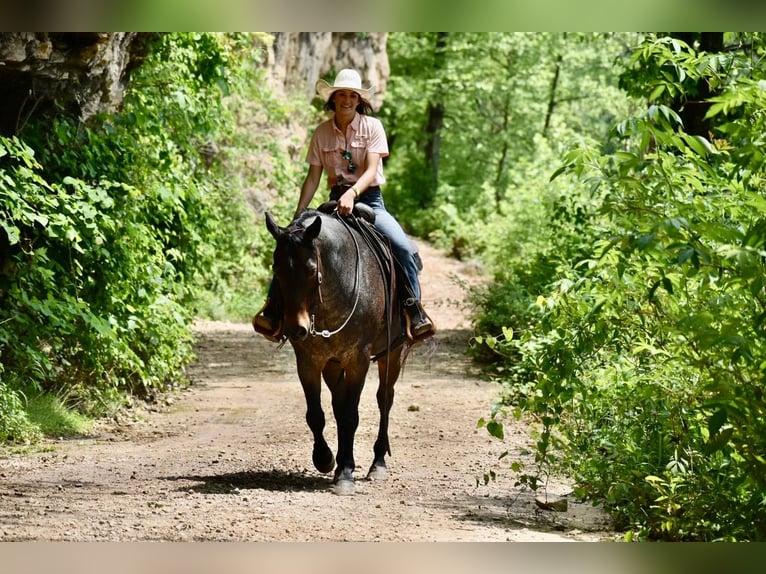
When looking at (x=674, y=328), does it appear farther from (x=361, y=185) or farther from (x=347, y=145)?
(x=347, y=145)

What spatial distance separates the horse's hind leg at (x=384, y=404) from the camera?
8.54m

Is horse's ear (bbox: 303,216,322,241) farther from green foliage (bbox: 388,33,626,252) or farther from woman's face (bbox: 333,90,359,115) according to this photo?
green foliage (bbox: 388,33,626,252)

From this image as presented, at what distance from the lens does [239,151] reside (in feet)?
57.2

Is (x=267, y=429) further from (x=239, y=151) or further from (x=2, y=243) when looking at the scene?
(x=239, y=151)

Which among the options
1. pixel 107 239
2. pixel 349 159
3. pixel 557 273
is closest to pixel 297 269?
pixel 349 159

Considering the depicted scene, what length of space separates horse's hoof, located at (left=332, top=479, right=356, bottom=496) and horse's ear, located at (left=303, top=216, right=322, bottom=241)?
1796mm

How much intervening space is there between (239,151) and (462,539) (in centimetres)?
1211

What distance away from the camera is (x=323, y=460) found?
808 centimetres

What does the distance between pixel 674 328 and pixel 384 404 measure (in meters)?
3.45

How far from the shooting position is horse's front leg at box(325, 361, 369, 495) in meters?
7.97

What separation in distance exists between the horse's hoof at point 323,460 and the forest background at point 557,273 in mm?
1271

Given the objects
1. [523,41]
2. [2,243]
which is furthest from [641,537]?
[523,41]

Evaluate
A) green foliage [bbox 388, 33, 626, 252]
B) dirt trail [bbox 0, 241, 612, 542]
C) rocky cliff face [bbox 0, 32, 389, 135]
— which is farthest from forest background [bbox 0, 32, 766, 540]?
green foliage [bbox 388, 33, 626, 252]

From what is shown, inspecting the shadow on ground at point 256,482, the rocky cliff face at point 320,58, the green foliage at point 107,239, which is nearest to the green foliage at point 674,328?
the shadow on ground at point 256,482
